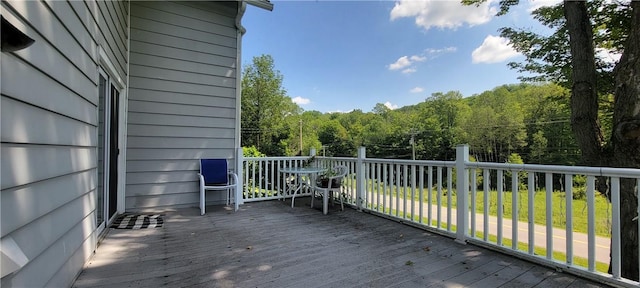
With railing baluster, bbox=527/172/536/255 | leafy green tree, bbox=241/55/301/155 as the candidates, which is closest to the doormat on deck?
railing baluster, bbox=527/172/536/255

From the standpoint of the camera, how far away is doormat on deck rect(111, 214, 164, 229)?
11.2ft

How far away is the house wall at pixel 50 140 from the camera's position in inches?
47.6

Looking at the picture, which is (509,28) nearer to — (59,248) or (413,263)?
(413,263)

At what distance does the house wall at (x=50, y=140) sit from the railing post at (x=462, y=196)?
3.25 meters

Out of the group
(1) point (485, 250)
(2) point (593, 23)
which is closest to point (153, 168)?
(1) point (485, 250)

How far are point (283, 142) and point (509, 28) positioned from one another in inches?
600

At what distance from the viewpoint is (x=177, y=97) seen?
4.48 metres

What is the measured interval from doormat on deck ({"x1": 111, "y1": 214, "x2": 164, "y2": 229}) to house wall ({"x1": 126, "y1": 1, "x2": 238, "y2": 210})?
381mm

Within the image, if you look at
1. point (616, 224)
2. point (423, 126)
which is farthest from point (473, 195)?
point (423, 126)

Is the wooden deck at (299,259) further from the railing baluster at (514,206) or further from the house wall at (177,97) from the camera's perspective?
the house wall at (177,97)

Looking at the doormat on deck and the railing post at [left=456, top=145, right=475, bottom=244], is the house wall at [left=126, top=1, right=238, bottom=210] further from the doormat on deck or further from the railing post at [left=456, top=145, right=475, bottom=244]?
the railing post at [left=456, top=145, right=475, bottom=244]

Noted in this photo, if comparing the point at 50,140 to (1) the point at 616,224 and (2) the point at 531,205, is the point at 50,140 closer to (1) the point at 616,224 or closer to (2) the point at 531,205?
(2) the point at 531,205

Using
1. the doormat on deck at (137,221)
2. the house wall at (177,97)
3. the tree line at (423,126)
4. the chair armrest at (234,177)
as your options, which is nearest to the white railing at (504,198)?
the chair armrest at (234,177)

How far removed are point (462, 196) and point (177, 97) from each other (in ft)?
13.8
